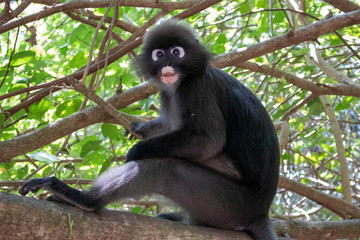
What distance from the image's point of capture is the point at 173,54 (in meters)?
3.70

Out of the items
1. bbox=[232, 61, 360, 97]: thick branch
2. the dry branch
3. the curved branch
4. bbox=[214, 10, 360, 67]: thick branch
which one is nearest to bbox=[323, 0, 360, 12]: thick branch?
bbox=[214, 10, 360, 67]: thick branch

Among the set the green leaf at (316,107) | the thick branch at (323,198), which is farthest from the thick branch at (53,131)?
the green leaf at (316,107)

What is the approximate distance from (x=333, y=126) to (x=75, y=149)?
369 cm

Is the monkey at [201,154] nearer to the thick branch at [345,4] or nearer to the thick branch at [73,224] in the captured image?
the thick branch at [73,224]

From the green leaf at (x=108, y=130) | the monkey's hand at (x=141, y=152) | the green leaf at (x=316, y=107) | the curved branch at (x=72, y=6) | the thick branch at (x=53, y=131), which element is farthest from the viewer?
the green leaf at (x=316, y=107)

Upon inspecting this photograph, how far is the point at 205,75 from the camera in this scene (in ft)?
11.8

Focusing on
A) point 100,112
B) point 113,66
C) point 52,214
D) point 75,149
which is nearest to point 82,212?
point 52,214

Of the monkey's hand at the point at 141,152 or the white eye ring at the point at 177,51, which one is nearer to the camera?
the monkey's hand at the point at 141,152

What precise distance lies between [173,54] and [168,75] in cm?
26

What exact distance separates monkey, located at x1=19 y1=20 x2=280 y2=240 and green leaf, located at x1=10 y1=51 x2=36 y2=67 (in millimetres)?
1073

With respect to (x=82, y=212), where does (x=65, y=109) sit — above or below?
above

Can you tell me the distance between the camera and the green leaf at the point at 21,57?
3.96m

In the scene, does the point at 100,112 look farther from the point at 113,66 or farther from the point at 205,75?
the point at 113,66

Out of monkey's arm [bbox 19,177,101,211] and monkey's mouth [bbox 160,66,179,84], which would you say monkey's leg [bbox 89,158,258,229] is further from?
monkey's mouth [bbox 160,66,179,84]
